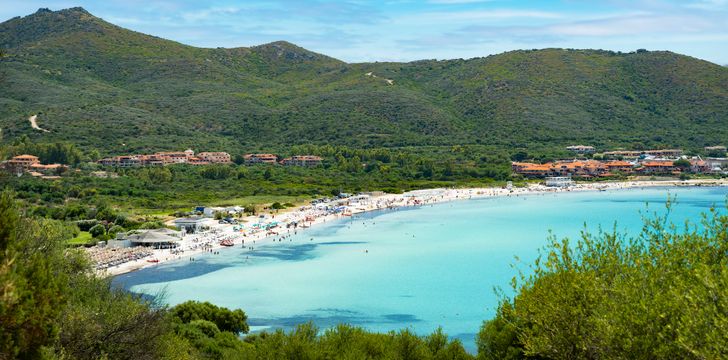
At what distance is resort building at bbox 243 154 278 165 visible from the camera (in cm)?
10400

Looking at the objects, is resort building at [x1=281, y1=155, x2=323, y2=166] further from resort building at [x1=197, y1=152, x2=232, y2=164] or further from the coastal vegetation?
the coastal vegetation

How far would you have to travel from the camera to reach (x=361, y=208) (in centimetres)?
7319

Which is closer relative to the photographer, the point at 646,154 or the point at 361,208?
the point at 361,208

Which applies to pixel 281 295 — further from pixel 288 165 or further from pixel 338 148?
pixel 338 148

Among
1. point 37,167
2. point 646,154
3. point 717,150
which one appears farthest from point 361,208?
point 717,150

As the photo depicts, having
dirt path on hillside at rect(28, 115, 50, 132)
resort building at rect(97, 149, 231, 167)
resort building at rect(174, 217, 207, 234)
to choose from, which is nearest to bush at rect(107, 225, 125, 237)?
resort building at rect(174, 217, 207, 234)

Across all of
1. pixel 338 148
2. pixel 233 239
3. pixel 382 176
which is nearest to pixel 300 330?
pixel 233 239

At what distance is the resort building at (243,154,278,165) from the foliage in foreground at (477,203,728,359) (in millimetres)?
90470

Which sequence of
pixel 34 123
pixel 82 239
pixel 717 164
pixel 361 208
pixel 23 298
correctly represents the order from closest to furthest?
pixel 23 298
pixel 82 239
pixel 361 208
pixel 34 123
pixel 717 164

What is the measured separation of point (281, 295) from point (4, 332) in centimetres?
2812

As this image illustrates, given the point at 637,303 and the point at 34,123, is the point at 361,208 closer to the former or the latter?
the point at 34,123

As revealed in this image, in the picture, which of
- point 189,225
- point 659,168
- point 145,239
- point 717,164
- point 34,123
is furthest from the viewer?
point 717,164

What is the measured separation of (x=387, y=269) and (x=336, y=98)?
10308 centimetres

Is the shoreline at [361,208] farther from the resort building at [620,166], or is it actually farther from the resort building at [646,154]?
Result: the resort building at [646,154]
